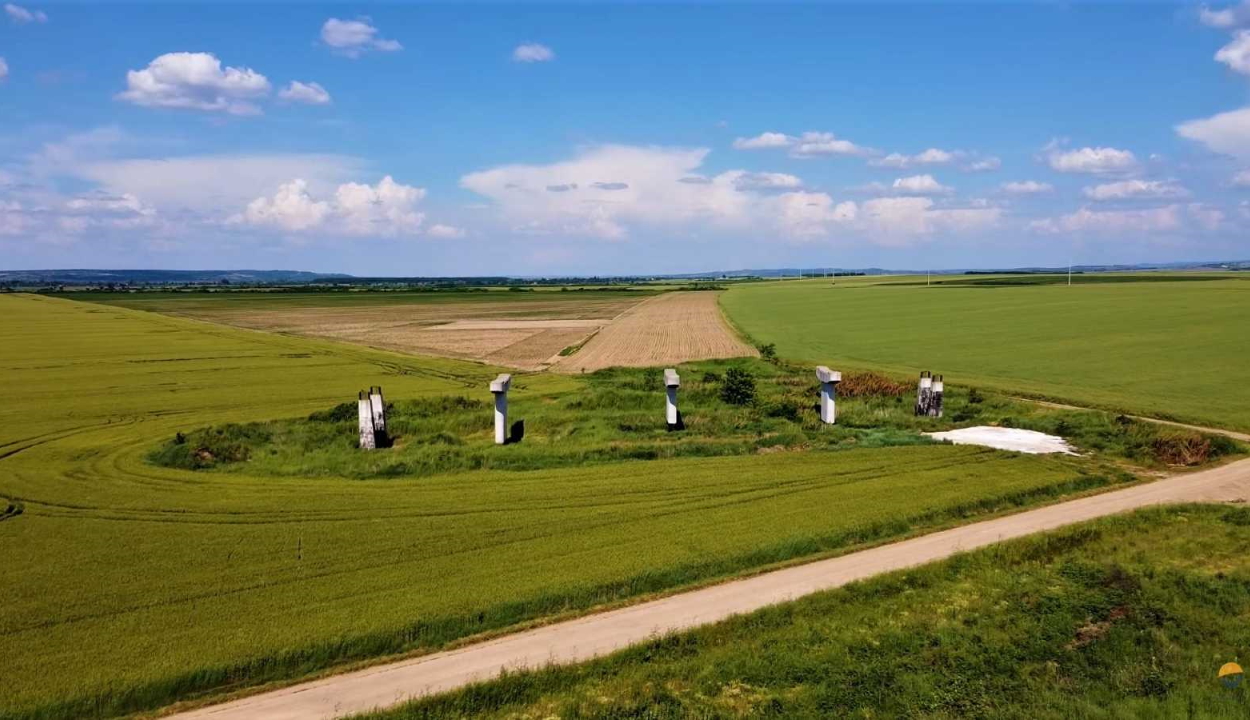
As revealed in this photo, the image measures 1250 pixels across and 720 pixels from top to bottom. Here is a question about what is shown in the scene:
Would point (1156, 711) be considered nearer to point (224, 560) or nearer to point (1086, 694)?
point (1086, 694)

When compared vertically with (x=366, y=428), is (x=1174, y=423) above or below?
below

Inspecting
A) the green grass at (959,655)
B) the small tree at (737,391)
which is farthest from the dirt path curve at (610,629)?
the small tree at (737,391)

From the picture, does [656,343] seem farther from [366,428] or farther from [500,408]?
[366,428]

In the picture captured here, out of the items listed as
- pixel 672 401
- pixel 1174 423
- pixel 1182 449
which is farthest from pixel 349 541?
pixel 1174 423

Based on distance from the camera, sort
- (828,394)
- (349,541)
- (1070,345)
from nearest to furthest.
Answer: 1. (349,541)
2. (828,394)
3. (1070,345)

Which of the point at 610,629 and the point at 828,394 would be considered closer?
the point at 610,629

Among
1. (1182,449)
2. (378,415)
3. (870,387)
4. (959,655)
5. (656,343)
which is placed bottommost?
(959,655)
